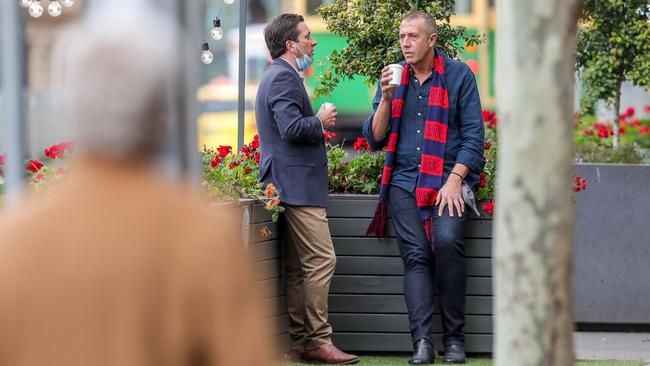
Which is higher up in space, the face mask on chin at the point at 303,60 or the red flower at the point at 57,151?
the face mask on chin at the point at 303,60

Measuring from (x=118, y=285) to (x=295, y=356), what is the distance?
5495 mm

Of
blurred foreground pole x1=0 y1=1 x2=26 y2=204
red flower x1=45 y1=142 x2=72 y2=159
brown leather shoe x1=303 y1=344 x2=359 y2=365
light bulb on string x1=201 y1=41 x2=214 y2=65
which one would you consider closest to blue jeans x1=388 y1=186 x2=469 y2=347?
brown leather shoe x1=303 y1=344 x2=359 y2=365

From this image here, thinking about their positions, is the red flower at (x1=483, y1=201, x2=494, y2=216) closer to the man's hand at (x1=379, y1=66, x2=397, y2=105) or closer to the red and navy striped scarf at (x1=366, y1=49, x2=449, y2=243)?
the red and navy striped scarf at (x1=366, y1=49, x2=449, y2=243)

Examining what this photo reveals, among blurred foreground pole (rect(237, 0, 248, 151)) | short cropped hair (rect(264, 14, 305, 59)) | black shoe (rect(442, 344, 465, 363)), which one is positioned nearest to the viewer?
black shoe (rect(442, 344, 465, 363))

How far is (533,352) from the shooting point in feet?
11.4

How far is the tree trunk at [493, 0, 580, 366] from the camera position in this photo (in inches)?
135

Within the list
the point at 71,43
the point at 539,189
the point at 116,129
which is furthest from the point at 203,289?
the point at 539,189

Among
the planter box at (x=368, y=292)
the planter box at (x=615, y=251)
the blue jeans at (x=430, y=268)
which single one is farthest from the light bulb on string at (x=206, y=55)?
the planter box at (x=615, y=251)

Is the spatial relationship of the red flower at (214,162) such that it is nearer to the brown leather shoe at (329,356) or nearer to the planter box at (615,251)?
the brown leather shoe at (329,356)

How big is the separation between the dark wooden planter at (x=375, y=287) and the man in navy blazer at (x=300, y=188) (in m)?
0.29

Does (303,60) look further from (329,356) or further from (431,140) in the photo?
(329,356)

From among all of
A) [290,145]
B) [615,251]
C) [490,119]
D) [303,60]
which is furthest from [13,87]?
[490,119]

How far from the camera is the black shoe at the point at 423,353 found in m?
7.36

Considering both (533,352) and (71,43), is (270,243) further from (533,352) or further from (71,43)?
(71,43)
